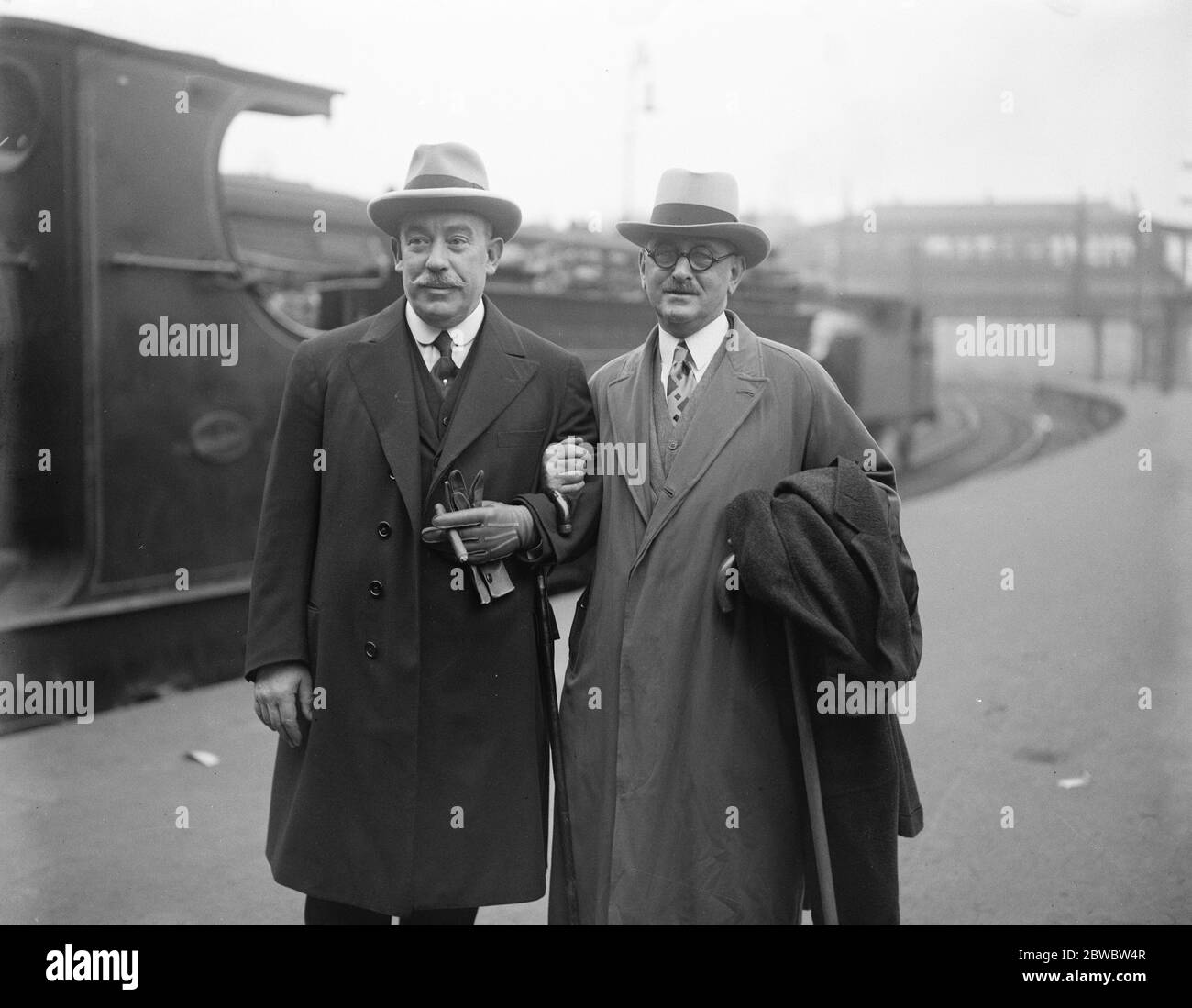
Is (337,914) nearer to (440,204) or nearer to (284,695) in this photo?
(284,695)

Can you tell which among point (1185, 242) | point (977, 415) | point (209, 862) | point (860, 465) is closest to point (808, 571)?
point (860, 465)

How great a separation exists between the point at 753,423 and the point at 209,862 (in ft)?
7.72

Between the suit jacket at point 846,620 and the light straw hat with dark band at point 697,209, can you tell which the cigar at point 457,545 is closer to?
the suit jacket at point 846,620

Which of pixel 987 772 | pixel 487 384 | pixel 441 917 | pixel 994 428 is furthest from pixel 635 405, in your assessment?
pixel 994 428

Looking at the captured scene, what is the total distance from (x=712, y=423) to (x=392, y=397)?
29.6 inches

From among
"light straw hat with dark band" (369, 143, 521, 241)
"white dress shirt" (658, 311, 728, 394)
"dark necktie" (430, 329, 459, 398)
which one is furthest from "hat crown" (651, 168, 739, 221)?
"dark necktie" (430, 329, 459, 398)

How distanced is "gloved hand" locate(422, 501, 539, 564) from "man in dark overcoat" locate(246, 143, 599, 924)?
1cm

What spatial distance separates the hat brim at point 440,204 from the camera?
2598 millimetres

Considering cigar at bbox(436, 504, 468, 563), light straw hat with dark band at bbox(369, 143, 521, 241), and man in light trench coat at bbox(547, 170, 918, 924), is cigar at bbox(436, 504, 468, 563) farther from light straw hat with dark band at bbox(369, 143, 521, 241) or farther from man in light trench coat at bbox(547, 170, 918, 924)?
light straw hat with dark band at bbox(369, 143, 521, 241)

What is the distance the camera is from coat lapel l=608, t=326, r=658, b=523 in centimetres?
271

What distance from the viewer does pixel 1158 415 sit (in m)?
5.16

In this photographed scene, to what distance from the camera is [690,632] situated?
2635 mm
